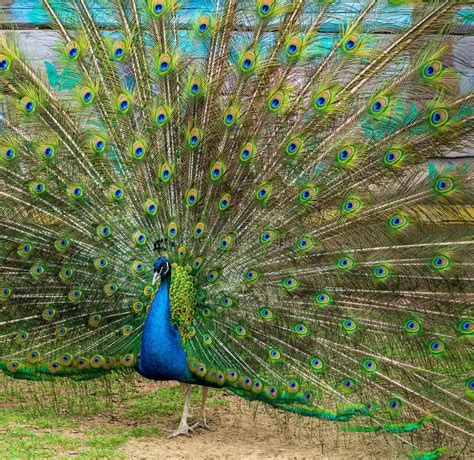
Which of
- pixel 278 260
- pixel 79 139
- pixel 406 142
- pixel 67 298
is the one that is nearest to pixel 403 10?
pixel 406 142

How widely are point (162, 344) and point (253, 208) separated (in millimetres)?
844

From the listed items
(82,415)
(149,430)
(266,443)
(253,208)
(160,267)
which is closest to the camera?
(160,267)

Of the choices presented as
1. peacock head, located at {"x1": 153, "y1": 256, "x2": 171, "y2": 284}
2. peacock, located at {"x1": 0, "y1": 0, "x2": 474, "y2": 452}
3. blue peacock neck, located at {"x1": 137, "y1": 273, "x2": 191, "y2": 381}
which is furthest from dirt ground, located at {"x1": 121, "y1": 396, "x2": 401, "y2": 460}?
peacock head, located at {"x1": 153, "y1": 256, "x2": 171, "y2": 284}

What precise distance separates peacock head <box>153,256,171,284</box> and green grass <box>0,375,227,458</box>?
844mm

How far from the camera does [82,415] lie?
500 centimetres

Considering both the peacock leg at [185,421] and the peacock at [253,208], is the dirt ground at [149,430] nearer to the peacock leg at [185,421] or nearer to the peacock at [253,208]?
the peacock leg at [185,421]

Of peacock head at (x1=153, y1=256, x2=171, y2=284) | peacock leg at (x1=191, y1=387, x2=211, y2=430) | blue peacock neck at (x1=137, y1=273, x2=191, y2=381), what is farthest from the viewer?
peacock leg at (x1=191, y1=387, x2=211, y2=430)

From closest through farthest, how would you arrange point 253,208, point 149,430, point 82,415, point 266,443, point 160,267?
point 160,267
point 253,208
point 266,443
point 149,430
point 82,415

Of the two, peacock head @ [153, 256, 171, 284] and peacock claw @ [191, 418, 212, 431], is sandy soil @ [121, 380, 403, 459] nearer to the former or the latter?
peacock claw @ [191, 418, 212, 431]

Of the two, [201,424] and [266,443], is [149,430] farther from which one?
[266,443]

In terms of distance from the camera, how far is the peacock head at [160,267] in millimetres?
4262

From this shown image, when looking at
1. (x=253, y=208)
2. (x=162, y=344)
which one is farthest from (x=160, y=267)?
(x=253, y=208)

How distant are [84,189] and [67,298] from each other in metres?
0.59

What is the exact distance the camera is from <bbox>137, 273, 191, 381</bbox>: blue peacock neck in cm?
437
